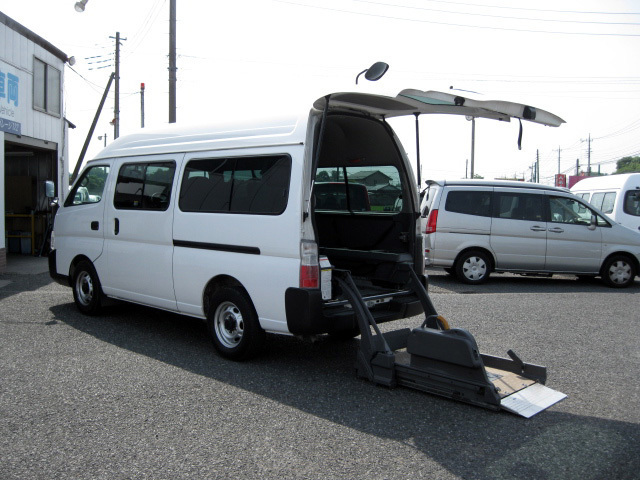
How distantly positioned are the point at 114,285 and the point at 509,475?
493 cm

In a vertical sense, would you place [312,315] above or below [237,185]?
below

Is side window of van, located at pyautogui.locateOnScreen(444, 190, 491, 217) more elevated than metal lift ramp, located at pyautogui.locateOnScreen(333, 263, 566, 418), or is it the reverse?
side window of van, located at pyautogui.locateOnScreen(444, 190, 491, 217)

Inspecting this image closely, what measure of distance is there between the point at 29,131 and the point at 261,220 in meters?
10.5

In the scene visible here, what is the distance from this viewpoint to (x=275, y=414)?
13.8ft

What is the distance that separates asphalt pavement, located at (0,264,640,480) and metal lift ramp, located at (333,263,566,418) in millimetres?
114

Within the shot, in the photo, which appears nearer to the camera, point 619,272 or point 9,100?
point 619,272

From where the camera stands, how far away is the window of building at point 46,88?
1365 cm

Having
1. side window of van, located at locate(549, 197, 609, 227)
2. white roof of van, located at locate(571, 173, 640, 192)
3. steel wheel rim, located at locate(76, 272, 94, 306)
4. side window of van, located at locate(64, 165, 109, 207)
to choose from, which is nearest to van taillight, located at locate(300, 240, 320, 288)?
side window of van, located at locate(64, 165, 109, 207)

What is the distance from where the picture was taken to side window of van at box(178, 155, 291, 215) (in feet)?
16.4

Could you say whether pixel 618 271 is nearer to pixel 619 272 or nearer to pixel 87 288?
pixel 619 272

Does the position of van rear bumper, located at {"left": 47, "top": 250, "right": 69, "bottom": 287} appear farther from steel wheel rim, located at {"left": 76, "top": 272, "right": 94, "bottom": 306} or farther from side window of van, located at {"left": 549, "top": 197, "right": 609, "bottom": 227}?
side window of van, located at {"left": 549, "top": 197, "right": 609, "bottom": 227}

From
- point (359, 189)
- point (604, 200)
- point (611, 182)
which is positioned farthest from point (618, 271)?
point (359, 189)

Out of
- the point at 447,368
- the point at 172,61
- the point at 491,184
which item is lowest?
the point at 447,368

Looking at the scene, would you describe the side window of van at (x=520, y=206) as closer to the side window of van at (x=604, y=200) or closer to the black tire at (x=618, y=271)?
the black tire at (x=618, y=271)
